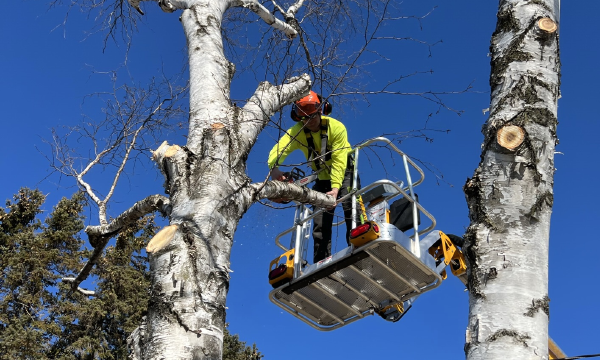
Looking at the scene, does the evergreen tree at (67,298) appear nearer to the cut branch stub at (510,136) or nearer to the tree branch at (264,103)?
the tree branch at (264,103)

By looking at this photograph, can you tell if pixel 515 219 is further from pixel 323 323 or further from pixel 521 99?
pixel 323 323

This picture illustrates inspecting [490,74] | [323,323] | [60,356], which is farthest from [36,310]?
[490,74]

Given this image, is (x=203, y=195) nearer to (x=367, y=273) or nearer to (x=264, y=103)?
(x=264, y=103)

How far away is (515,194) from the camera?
2494 millimetres

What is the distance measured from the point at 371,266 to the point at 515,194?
11.1 feet

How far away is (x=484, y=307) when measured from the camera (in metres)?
2.33

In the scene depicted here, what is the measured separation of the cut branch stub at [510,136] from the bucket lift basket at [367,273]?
2751 millimetres

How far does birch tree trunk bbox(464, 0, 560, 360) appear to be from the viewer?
7.43 feet

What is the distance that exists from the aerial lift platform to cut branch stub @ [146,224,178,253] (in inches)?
80.9

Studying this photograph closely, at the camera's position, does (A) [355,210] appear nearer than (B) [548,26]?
No

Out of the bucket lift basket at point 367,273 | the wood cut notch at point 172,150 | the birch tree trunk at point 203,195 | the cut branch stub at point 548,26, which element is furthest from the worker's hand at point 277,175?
the cut branch stub at point 548,26

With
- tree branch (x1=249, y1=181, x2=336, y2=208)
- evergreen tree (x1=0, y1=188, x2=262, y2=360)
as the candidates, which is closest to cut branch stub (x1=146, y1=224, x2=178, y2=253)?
tree branch (x1=249, y1=181, x2=336, y2=208)

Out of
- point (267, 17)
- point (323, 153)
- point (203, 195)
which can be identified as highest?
point (267, 17)

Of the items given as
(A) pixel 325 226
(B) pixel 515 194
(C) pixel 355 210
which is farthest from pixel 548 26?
(A) pixel 325 226
